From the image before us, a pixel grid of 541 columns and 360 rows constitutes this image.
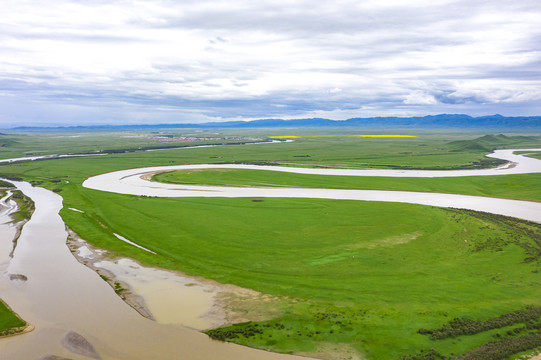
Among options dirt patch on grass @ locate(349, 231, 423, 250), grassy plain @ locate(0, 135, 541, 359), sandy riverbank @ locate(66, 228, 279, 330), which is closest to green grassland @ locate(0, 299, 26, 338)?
sandy riverbank @ locate(66, 228, 279, 330)

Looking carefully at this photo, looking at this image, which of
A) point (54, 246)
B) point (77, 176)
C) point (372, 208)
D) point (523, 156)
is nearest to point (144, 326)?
point (54, 246)

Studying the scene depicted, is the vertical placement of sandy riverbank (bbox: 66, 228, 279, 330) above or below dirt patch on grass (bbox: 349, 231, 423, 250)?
below

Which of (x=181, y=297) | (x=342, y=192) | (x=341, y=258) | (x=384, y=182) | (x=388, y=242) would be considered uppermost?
(x=384, y=182)

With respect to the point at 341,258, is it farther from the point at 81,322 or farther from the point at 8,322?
the point at 8,322

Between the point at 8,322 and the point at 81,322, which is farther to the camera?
the point at 81,322

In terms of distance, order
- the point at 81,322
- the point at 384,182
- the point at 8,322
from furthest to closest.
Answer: the point at 384,182 < the point at 81,322 < the point at 8,322

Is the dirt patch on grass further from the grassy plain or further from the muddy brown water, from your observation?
the muddy brown water

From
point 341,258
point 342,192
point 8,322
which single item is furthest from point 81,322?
point 342,192

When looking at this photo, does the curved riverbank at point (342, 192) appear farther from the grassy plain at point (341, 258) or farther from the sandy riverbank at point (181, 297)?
the sandy riverbank at point (181, 297)

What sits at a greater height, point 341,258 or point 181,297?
point 341,258
